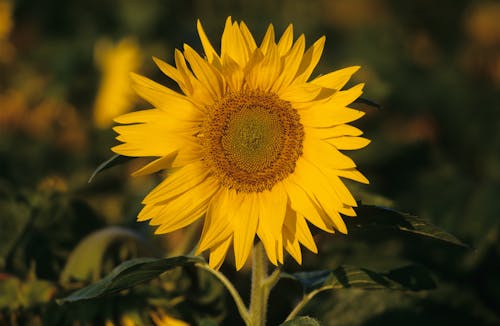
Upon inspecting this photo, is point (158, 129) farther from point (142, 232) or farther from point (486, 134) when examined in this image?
point (486, 134)

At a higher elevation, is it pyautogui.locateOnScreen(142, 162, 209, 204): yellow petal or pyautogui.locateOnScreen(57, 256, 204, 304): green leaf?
pyautogui.locateOnScreen(142, 162, 209, 204): yellow petal

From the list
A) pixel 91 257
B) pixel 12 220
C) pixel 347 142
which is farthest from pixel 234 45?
pixel 12 220

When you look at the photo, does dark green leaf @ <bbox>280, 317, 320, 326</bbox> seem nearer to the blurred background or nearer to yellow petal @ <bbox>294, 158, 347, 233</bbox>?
yellow petal @ <bbox>294, 158, 347, 233</bbox>

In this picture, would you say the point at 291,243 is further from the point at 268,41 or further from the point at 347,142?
the point at 268,41

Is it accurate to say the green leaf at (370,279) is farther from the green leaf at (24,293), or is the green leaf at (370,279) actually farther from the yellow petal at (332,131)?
the green leaf at (24,293)

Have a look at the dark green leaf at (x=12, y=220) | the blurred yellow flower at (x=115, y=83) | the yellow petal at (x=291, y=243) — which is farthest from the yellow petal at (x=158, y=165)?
the blurred yellow flower at (x=115, y=83)

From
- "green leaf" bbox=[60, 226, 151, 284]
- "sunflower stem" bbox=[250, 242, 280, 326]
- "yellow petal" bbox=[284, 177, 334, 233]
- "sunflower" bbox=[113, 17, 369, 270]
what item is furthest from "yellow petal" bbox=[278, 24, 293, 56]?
"green leaf" bbox=[60, 226, 151, 284]
